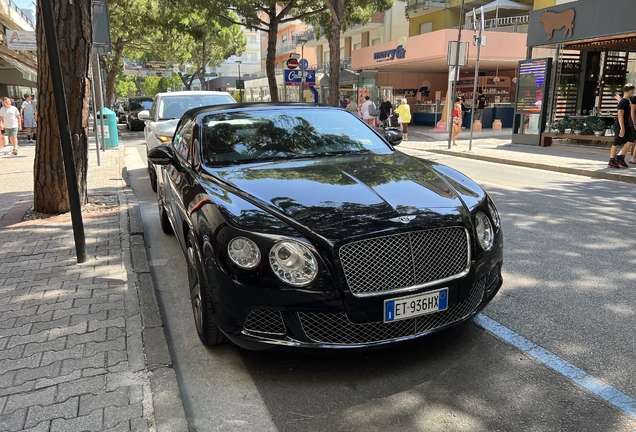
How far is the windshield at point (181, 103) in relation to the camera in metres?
10.3

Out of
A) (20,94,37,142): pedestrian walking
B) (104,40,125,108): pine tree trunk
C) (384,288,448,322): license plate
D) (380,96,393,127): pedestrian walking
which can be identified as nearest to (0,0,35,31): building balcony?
(104,40,125,108): pine tree trunk

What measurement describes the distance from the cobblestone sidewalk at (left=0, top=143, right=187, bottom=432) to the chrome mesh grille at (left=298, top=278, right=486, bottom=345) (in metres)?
0.83

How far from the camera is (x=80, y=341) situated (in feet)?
10.9

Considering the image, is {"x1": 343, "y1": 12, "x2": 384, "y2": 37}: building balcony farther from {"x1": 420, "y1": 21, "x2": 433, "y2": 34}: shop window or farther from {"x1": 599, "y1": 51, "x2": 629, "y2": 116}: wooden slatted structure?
{"x1": 599, "y1": 51, "x2": 629, "y2": 116}: wooden slatted structure

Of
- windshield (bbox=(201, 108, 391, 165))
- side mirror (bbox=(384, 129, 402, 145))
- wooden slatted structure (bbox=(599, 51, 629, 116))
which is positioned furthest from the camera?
wooden slatted structure (bbox=(599, 51, 629, 116))

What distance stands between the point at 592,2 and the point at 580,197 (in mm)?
10230

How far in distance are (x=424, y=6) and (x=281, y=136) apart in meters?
30.3

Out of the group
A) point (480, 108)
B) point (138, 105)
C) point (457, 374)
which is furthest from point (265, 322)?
point (138, 105)

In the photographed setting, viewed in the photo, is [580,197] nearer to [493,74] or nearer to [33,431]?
[33,431]

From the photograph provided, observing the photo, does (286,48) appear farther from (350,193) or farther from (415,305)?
(415,305)

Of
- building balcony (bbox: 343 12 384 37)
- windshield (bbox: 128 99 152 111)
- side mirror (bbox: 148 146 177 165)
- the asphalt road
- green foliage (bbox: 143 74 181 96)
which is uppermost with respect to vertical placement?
building balcony (bbox: 343 12 384 37)

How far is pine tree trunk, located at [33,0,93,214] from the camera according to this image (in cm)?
617

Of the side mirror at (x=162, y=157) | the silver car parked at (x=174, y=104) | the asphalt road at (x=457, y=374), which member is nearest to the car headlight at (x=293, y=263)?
the asphalt road at (x=457, y=374)

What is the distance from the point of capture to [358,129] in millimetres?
4809
